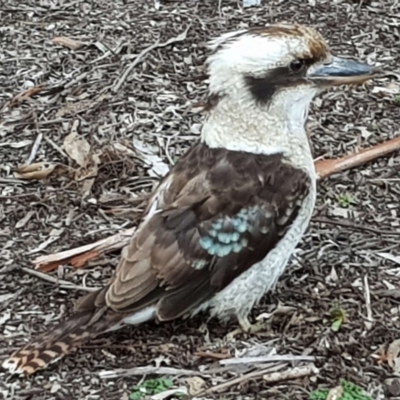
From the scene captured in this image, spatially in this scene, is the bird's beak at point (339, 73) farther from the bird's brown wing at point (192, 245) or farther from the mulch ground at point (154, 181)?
the mulch ground at point (154, 181)

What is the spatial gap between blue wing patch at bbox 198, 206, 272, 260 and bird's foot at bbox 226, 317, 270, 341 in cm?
34

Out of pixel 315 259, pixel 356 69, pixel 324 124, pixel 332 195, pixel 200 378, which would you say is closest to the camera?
pixel 200 378

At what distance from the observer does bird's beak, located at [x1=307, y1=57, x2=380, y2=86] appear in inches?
185

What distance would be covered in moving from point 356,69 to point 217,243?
0.94 metres

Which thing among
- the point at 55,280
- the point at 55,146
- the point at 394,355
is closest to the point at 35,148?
the point at 55,146

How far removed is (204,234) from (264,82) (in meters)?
0.64

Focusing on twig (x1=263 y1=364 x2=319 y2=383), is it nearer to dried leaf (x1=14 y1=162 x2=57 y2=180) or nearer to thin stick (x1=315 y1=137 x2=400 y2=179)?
thin stick (x1=315 y1=137 x2=400 y2=179)

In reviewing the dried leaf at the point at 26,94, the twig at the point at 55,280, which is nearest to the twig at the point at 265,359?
the twig at the point at 55,280

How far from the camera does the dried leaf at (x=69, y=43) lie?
22.1 feet

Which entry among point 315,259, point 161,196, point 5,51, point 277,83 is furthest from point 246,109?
point 5,51

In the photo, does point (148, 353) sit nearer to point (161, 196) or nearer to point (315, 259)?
point (161, 196)

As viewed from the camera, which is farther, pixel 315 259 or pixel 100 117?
pixel 100 117

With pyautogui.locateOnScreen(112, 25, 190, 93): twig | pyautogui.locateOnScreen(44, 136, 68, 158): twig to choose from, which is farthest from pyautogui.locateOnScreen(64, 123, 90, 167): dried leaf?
pyautogui.locateOnScreen(112, 25, 190, 93): twig

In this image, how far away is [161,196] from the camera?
472 cm
